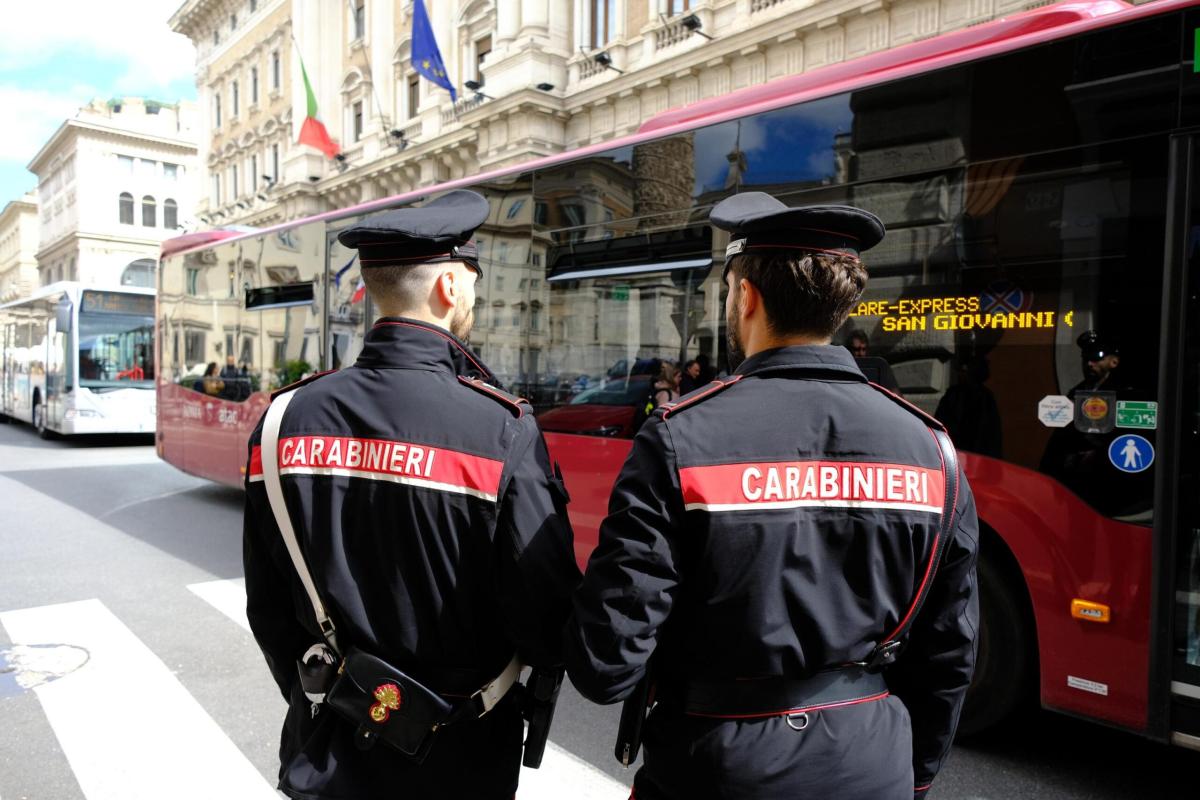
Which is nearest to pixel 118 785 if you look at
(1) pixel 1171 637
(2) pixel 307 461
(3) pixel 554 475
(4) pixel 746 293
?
(2) pixel 307 461

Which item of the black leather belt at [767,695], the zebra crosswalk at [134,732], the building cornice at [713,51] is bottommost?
the zebra crosswalk at [134,732]

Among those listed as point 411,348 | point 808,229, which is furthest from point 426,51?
point 808,229

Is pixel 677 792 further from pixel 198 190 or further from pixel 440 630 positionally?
pixel 198 190

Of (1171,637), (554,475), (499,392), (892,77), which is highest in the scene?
(892,77)

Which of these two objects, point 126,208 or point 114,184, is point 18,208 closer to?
point 126,208

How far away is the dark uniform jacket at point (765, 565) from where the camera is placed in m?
1.45

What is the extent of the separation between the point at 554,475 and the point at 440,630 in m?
0.39

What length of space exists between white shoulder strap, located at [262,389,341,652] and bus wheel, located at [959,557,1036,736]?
287 cm

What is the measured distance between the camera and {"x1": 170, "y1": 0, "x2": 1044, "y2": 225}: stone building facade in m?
16.7

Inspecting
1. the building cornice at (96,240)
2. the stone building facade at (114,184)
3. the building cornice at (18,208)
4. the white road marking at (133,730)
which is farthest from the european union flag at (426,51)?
the building cornice at (18,208)

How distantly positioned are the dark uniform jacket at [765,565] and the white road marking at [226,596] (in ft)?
14.8

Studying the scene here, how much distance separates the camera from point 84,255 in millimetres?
66125

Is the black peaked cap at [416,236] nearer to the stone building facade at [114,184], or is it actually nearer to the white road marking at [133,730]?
the white road marking at [133,730]

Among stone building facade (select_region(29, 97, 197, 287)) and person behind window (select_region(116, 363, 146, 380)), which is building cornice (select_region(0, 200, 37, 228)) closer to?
stone building facade (select_region(29, 97, 197, 287))
